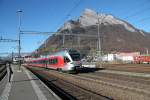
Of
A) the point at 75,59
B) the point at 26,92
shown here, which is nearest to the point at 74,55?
the point at 75,59

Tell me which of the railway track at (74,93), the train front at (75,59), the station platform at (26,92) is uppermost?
the train front at (75,59)

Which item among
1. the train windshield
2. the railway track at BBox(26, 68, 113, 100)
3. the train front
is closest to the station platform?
the railway track at BBox(26, 68, 113, 100)

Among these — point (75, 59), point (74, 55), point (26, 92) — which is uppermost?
point (74, 55)

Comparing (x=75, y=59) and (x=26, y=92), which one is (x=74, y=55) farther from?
(x=26, y=92)

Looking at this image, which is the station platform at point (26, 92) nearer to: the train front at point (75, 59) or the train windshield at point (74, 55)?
the train front at point (75, 59)

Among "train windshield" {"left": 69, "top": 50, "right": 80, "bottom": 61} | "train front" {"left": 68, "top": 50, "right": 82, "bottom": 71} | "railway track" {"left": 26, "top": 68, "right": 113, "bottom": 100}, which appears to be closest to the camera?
"railway track" {"left": 26, "top": 68, "right": 113, "bottom": 100}

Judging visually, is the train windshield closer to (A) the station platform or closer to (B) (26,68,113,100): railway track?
(B) (26,68,113,100): railway track

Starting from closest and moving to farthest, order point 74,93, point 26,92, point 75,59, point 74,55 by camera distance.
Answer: point 26,92 → point 74,93 → point 75,59 → point 74,55

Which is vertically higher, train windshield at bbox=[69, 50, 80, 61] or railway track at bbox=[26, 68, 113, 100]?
train windshield at bbox=[69, 50, 80, 61]

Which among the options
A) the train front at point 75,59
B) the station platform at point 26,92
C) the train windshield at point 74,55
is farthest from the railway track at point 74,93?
the train windshield at point 74,55

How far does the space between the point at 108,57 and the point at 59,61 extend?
71073 mm

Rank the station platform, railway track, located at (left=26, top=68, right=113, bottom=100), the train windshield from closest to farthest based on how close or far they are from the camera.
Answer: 1. the station platform
2. railway track, located at (left=26, top=68, right=113, bottom=100)
3. the train windshield

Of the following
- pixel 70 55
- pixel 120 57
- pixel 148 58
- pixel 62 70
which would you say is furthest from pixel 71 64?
pixel 120 57

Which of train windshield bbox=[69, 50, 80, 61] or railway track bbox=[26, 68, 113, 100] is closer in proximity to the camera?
railway track bbox=[26, 68, 113, 100]
